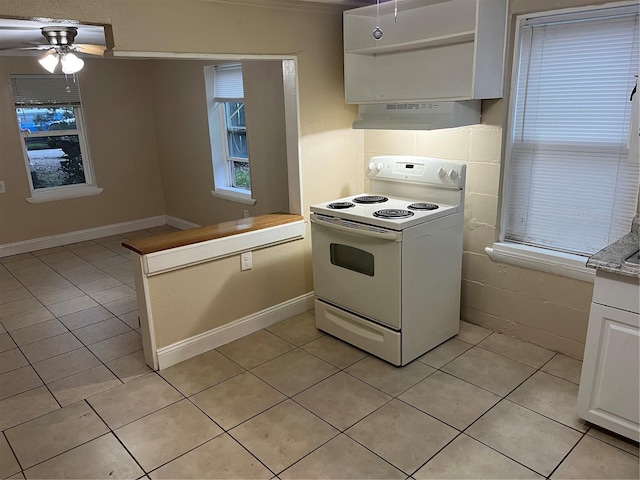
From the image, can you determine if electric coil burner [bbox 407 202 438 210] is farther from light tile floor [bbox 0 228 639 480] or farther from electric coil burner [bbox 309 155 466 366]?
light tile floor [bbox 0 228 639 480]

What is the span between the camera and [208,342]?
3.15m

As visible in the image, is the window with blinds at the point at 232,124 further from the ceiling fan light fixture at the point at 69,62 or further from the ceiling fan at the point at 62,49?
the ceiling fan light fixture at the point at 69,62

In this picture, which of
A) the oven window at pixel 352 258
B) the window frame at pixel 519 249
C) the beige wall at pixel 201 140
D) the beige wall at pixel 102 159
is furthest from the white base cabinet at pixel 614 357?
the beige wall at pixel 102 159

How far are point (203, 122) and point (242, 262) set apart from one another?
2.49 metres

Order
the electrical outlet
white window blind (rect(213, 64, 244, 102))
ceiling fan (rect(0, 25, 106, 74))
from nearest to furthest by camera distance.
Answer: the electrical outlet
ceiling fan (rect(0, 25, 106, 74))
white window blind (rect(213, 64, 244, 102))

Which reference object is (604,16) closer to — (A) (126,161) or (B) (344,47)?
(B) (344,47)

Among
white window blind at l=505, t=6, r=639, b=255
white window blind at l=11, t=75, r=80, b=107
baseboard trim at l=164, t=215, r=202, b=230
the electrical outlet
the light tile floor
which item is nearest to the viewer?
the light tile floor

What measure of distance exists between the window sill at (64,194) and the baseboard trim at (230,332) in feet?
11.1

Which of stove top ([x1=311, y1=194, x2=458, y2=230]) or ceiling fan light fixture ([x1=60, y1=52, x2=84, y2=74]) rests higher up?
ceiling fan light fixture ([x1=60, y1=52, x2=84, y2=74])

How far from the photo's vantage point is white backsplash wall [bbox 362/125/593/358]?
9.43 feet

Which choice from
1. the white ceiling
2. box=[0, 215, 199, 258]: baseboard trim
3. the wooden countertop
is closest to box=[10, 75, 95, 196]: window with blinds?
the white ceiling

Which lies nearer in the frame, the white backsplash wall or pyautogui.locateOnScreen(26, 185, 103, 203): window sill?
the white backsplash wall

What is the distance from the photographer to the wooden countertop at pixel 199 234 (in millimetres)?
2791

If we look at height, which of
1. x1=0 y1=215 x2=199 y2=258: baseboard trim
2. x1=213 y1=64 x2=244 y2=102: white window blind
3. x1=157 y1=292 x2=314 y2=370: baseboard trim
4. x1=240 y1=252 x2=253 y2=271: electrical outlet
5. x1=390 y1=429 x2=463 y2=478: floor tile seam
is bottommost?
x1=390 y1=429 x2=463 y2=478: floor tile seam
